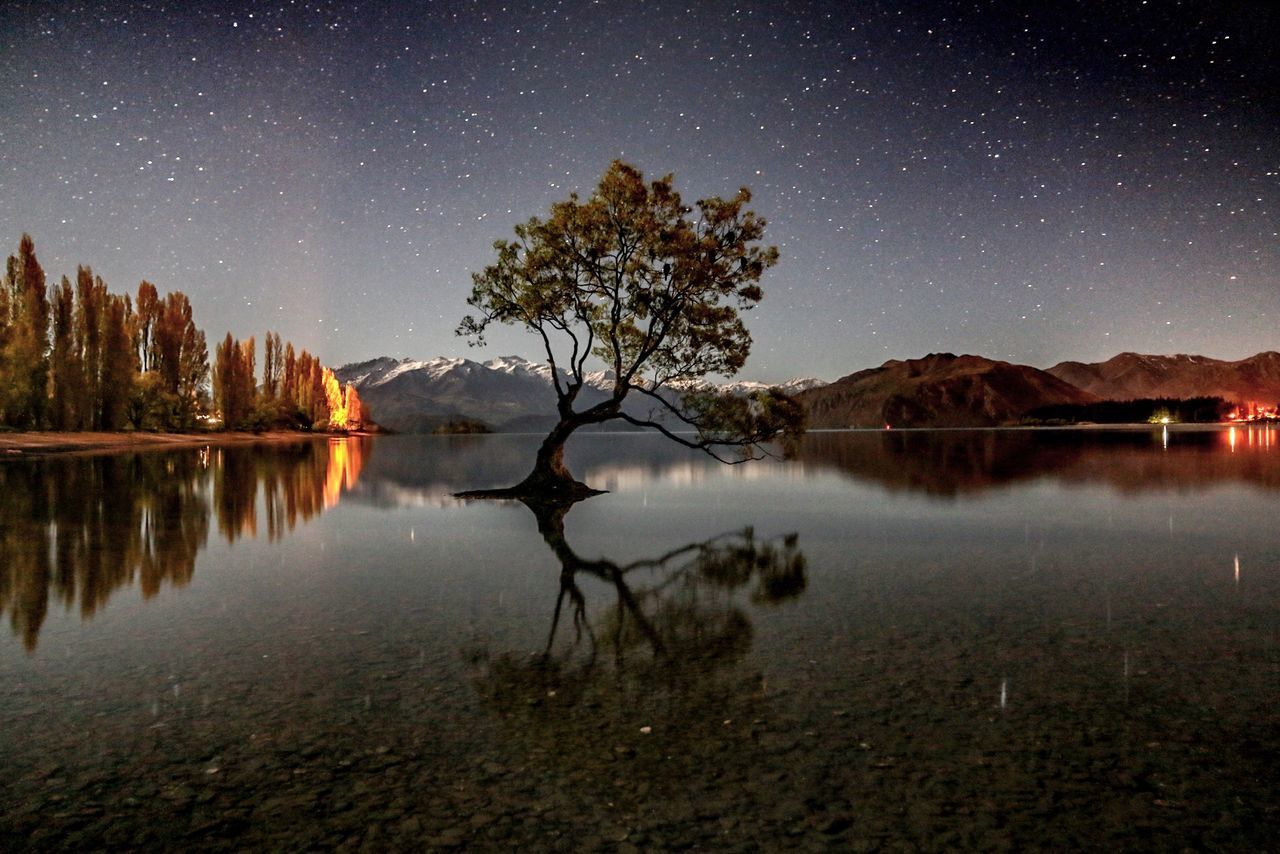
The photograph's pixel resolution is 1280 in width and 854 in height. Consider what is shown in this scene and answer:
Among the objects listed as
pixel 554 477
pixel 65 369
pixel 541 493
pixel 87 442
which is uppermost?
pixel 65 369

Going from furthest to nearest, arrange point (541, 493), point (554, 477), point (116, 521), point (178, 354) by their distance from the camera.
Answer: point (178, 354), point (554, 477), point (541, 493), point (116, 521)

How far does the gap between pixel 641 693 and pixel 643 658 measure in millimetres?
1431

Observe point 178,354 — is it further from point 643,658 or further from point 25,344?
point 643,658

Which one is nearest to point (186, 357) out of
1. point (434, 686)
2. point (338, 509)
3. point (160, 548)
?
point (338, 509)

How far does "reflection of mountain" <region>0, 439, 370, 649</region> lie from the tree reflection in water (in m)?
7.70

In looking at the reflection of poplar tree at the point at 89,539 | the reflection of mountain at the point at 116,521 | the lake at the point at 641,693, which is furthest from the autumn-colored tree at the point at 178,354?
the lake at the point at 641,693

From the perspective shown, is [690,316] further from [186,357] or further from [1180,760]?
[186,357]

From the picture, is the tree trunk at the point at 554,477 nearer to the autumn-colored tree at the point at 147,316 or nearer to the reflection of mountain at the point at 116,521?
the reflection of mountain at the point at 116,521

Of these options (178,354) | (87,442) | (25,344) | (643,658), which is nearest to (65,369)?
(25,344)

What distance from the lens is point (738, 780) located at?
611cm

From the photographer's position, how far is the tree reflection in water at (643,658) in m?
7.49

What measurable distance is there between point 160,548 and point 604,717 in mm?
16285

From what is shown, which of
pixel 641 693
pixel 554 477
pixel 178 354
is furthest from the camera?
pixel 178 354

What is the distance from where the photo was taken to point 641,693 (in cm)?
821
